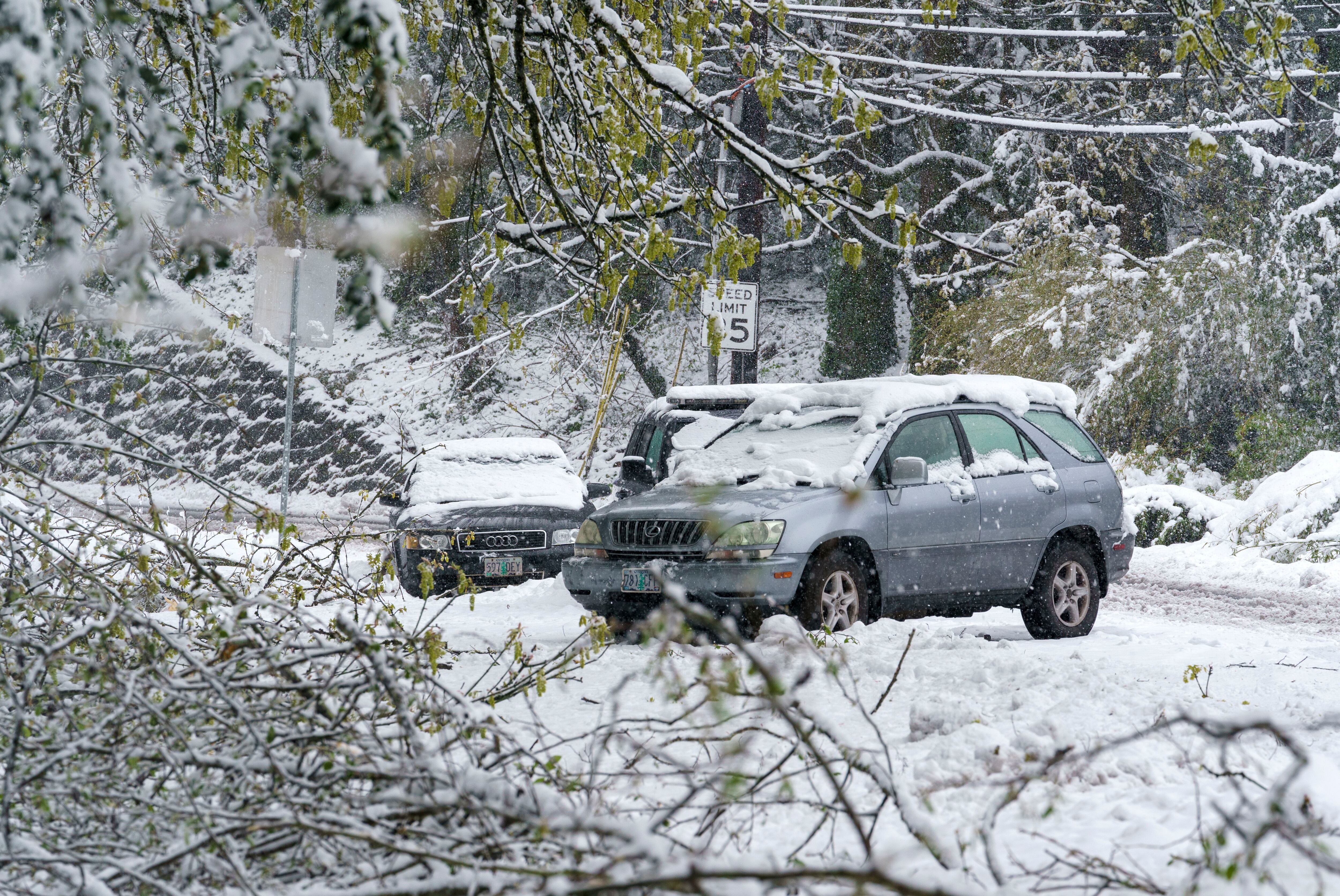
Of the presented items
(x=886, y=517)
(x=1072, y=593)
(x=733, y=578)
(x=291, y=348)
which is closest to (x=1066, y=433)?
(x=1072, y=593)

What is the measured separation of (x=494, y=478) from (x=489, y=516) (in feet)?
2.64

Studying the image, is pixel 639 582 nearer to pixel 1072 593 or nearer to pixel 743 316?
pixel 1072 593

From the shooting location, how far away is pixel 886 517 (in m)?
8.55

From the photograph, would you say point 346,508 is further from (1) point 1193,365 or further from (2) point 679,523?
(2) point 679,523

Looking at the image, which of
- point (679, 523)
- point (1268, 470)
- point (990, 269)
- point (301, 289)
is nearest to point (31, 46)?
point (679, 523)

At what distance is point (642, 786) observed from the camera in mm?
4746

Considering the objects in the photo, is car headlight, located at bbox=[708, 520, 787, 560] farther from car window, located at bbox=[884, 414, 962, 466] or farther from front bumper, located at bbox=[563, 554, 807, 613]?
car window, located at bbox=[884, 414, 962, 466]

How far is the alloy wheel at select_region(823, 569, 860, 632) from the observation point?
8227 millimetres

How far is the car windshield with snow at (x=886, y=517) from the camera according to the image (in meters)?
8.14

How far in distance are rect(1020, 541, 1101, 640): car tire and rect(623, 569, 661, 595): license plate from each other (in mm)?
2695

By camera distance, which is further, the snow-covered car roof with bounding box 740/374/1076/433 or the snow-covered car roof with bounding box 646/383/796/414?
the snow-covered car roof with bounding box 646/383/796/414

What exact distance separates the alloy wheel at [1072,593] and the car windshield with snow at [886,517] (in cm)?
1

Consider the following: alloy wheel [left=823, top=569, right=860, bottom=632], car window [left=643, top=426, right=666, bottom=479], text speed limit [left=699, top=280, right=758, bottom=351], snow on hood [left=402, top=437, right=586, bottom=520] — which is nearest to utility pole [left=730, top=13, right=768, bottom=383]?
text speed limit [left=699, top=280, right=758, bottom=351]

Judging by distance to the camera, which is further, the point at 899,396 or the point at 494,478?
the point at 494,478
